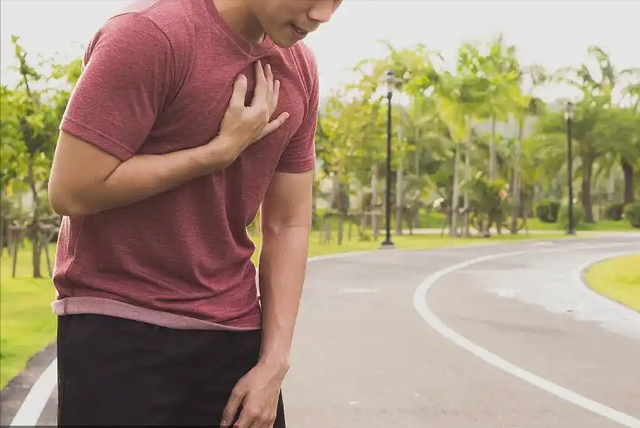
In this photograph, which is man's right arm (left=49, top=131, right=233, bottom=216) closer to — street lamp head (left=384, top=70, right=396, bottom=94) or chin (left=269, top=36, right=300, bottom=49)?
chin (left=269, top=36, right=300, bottom=49)

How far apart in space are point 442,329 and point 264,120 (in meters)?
8.98

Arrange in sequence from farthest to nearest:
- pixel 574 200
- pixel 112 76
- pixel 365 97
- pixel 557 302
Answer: pixel 365 97 < pixel 574 200 < pixel 557 302 < pixel 112 76

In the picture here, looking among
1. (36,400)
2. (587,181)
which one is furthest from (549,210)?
(36,400)

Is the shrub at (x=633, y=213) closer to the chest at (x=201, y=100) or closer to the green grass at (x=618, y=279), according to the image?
the green grass at (x=618, y=279)

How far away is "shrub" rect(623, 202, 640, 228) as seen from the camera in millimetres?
9852

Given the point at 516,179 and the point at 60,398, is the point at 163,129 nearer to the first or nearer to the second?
the point at 60,398

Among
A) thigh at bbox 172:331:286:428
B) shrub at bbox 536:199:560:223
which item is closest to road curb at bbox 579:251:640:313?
thigh at bbox 172:331:286:428

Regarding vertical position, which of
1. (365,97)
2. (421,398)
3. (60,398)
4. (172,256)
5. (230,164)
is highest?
(365,97)

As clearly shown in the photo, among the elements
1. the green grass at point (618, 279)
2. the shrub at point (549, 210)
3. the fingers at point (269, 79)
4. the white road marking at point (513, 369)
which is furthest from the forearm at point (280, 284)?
the shrub at point (549, 210)

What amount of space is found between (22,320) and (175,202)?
413 inches

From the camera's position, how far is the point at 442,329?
11.0 meters

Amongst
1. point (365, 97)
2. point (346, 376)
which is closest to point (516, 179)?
point (365, 97)

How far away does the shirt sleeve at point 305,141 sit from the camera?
2330mm

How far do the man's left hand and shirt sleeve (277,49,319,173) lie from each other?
1.22 feet
